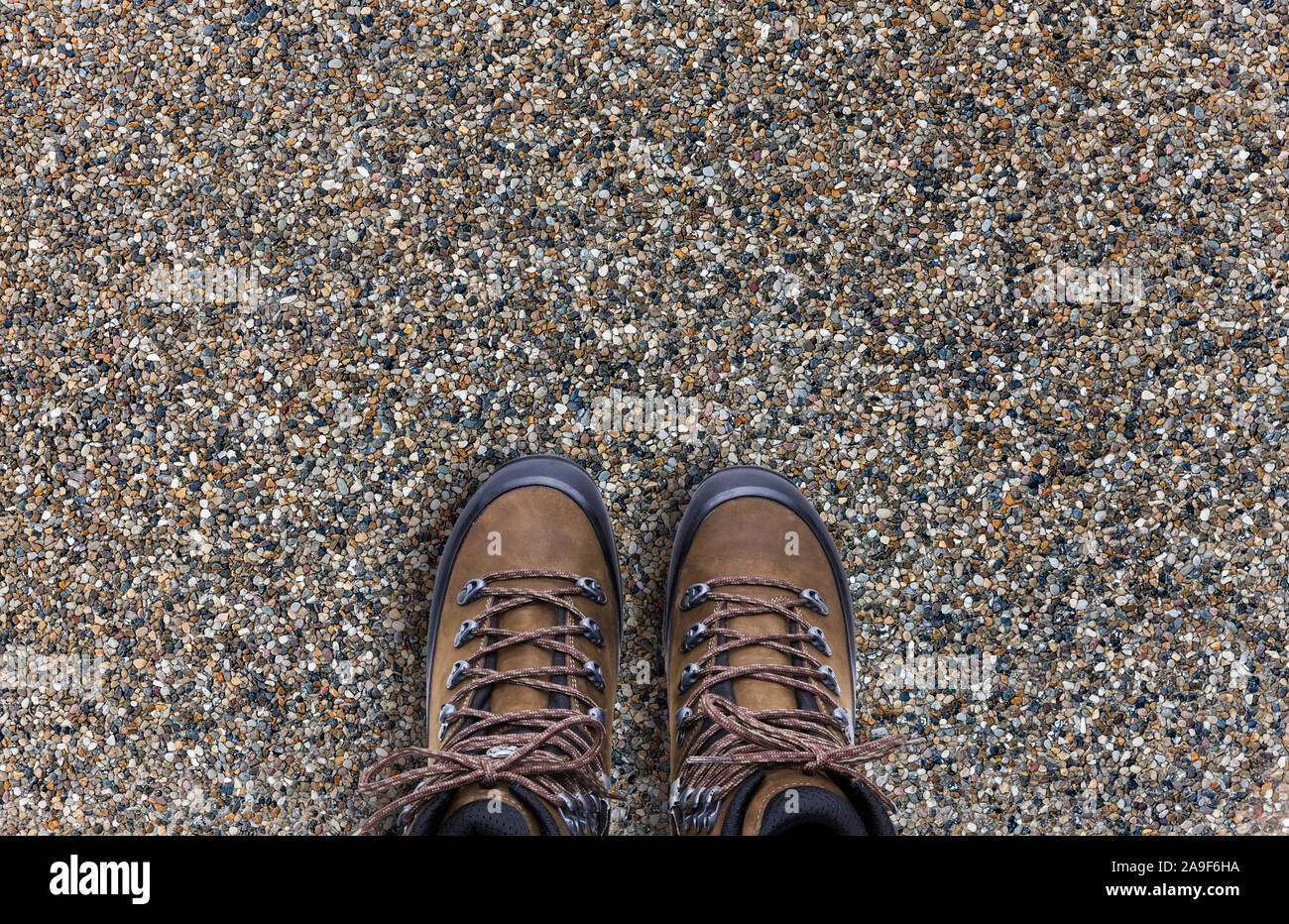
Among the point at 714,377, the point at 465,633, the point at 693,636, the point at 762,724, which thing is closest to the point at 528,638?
the point at 465,633

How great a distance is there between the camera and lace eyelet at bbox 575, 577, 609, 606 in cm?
117

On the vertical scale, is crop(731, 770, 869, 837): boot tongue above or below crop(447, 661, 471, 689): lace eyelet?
below

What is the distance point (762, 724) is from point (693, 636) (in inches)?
6.2

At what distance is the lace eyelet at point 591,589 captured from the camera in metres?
1.17

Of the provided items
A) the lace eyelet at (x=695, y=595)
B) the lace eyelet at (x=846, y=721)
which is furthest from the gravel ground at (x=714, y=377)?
the lace eyelet at (x=695, y=595)

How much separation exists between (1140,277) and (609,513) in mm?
900

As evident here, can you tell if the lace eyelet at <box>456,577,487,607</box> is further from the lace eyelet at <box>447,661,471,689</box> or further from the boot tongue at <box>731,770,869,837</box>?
the boot tongue at <box>731,770,869,837</box>

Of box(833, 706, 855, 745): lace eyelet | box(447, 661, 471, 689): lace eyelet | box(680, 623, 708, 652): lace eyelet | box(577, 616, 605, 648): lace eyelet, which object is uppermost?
box(577, 616, 605, 648): lace eyelet

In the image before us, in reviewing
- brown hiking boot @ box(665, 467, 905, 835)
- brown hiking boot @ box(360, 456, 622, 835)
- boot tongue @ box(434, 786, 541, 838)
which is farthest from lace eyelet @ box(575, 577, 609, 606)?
boot tongue @ box(434, 786, 541, 838)

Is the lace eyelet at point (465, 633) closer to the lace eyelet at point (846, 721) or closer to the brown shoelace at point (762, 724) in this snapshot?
the brown shoelace at point (762, 724)

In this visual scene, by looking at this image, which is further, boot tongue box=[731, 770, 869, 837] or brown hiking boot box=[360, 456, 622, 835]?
brown hiking boot box=[360, 456, 622, 835]

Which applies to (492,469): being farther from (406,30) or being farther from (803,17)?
(803,17)

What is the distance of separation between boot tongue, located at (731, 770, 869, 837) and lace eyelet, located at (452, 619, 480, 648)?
46 cm
